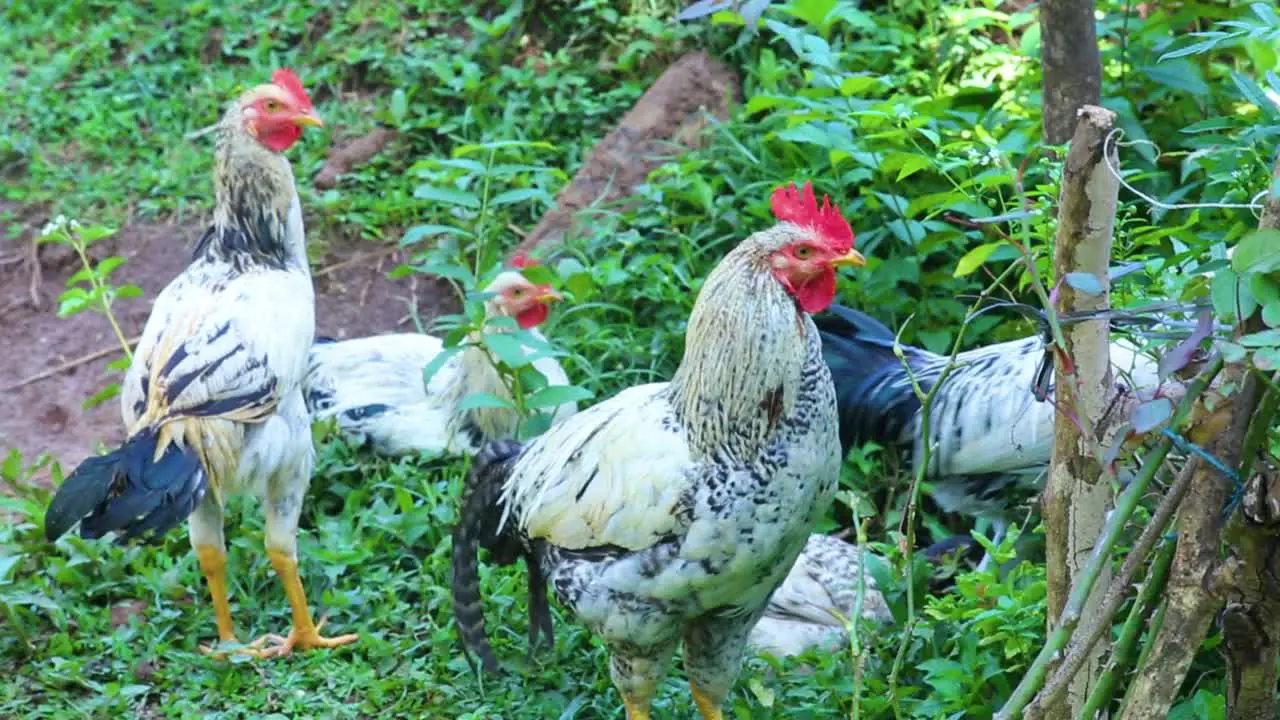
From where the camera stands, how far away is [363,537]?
16.4 ft

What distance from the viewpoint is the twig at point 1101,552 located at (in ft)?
7.77

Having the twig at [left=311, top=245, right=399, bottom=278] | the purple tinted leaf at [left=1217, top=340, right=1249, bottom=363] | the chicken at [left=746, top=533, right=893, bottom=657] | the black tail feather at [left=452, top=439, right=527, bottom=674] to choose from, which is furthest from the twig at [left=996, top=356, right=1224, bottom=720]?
the twig at [left=311, top=245, right=399, bottom=278]

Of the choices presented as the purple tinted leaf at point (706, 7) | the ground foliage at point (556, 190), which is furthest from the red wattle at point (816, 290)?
the purple tinted leaf at point (706, 7)

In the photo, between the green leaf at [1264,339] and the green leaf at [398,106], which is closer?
the green leaf at [1264,339]

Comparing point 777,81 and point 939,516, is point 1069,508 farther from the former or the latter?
point 777,81

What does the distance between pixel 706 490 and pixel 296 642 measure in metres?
A: 1.70

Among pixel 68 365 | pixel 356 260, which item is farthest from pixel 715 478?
pixel 68 365

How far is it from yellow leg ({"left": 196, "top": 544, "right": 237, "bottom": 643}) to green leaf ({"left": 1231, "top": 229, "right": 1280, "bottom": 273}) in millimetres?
3265

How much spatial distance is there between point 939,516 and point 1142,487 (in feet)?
8.79

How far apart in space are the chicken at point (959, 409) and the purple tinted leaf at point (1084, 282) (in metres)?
1.86

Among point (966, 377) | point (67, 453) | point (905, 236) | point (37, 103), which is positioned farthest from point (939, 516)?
point (37, 103)

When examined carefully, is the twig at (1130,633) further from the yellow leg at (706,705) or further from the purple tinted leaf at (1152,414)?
the yellow leg at (706,705)

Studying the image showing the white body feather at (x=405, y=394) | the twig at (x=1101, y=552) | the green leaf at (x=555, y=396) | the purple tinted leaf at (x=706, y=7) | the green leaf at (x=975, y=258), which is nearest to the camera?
the twig at (x=1101, y=552)

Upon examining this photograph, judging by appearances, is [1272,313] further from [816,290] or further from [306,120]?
[306,120]
